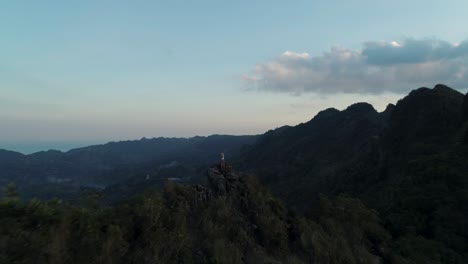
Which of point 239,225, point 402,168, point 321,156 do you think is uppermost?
point 239,225

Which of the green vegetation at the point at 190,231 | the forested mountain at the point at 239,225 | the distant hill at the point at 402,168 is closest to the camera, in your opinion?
the green vegetation at the point at 190,231

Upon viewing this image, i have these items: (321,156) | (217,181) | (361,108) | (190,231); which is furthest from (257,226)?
(361,108)

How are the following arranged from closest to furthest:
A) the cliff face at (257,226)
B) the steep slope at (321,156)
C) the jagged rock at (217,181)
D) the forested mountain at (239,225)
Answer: the forested mountain at (239,225)
the cliff face at (257,226)
the jagged rock at (217,181)
the steep slope at (321,156)

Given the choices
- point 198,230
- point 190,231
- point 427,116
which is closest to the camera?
point 190,231

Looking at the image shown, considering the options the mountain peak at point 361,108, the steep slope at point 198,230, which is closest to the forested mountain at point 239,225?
the steep slope at point 198,230

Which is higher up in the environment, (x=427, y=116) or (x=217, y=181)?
(x=427, y=116)

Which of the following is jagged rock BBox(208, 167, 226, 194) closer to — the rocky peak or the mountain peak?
the rocky peak

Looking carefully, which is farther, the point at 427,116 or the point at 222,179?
the point at 427,116

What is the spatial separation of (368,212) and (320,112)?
420 feet

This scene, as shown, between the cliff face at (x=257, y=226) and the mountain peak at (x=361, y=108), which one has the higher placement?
the mountain peak at (x=361, y=108)

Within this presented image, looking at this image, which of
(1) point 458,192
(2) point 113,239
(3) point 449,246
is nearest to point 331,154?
(1) point 458,192

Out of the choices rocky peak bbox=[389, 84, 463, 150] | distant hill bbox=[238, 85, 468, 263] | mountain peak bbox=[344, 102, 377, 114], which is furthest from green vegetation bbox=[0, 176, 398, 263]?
mountain peak bbox=[344, 102, 377, 114]

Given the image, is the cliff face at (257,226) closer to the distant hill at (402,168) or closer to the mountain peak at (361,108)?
the distant hill at (402,168)

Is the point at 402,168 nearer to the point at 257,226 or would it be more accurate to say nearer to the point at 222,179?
the point at 222,179
